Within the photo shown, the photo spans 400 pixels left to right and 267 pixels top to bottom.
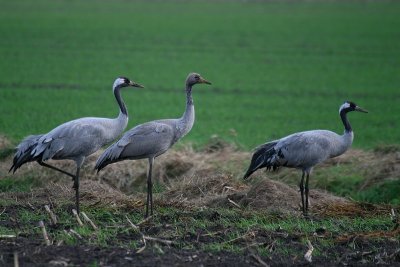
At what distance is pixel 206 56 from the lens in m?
36.0

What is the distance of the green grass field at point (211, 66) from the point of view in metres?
21.9

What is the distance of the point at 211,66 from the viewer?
32938mm

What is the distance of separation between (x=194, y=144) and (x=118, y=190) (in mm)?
3314

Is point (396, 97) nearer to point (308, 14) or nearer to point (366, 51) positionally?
point (366, 51)

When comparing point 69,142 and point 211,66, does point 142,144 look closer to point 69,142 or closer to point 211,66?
point 69,142

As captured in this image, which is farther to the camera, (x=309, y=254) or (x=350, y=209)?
(x=350, y=209)

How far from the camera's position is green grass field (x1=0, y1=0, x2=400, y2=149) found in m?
21.9

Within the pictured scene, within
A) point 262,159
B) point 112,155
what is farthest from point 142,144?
point 262,159

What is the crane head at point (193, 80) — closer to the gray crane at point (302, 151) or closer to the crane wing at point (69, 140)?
the gray crane at point (302, 151)

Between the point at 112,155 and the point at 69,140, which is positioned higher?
the point at 69,140

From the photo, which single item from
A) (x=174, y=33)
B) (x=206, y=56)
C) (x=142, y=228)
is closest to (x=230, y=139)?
(x=142, y=228)

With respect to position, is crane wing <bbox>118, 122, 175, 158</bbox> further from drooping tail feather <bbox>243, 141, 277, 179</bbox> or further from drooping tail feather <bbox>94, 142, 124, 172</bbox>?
drooping tail feather <bbox>243, 141, 277, 179</bbox>

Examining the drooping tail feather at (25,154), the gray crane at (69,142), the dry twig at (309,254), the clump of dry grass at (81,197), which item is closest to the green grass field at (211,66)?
the clump of dry grass at (81,197)

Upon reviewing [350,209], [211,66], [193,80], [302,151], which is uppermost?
[193,80]
